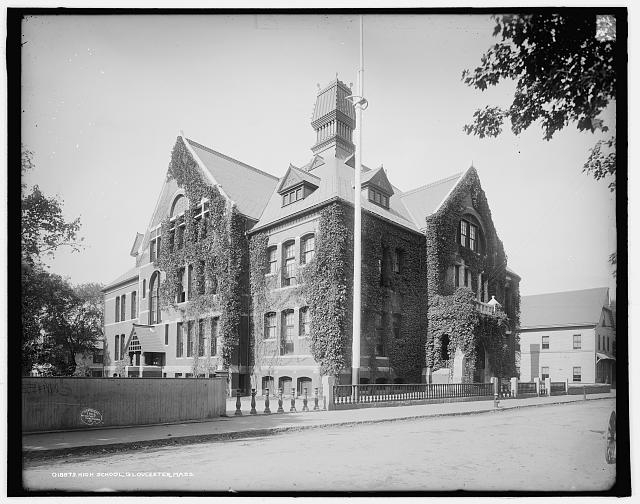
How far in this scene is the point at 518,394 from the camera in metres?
20.3

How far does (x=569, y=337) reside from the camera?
15.1 metres

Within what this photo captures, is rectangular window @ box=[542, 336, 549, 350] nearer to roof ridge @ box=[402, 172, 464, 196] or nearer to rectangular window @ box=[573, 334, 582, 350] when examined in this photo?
rectangular window @ box=[573, 334, 582, 350]

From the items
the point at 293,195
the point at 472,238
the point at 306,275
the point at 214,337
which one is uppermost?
the point at 293,195

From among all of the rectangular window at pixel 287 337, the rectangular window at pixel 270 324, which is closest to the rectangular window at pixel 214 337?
the rectangular window at pixel 270 324

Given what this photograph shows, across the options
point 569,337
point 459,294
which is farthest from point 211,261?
point 569,337

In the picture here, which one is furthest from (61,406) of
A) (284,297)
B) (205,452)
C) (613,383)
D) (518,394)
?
(518,394)

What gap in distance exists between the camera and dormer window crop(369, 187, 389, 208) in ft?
52.0

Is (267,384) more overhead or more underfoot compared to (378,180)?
more underfoot

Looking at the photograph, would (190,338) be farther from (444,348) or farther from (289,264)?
(444,348)

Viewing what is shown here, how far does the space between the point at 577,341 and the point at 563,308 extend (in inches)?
60.1

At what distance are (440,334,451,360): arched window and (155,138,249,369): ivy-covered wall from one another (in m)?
6.27

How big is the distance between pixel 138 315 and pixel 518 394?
14.1 m

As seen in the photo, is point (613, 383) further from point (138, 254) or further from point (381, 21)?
point (138, 254)

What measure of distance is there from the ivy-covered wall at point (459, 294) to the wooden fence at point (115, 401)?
6.91 meters
